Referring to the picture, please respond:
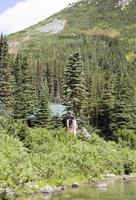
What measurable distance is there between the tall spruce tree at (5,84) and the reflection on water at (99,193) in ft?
104

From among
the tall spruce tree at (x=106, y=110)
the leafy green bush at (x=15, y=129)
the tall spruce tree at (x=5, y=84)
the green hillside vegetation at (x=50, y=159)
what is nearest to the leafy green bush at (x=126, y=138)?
the green hillside vegetation at (x=50, y=159)

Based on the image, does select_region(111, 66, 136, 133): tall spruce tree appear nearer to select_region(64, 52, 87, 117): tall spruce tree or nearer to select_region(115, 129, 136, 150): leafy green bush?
select_region(115, 129, 136, 150): leafy green bush

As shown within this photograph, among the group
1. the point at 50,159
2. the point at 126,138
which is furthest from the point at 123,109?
the point at 50,159

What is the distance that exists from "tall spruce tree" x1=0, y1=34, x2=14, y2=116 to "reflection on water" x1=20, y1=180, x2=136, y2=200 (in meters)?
31.6

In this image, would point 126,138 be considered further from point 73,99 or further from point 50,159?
point 50,159

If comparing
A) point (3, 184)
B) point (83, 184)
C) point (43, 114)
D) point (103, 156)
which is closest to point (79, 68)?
point (43, 114)

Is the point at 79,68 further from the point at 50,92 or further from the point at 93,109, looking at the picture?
the point at 50,92

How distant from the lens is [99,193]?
58.8m

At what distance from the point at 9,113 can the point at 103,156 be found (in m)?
23.5

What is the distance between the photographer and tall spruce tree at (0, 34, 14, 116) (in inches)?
3740

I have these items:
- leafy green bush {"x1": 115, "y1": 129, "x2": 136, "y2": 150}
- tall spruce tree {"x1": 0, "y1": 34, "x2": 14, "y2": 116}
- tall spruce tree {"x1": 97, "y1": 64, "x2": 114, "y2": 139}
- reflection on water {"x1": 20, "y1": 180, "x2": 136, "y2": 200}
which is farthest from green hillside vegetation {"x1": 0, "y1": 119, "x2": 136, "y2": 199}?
tall spruce tree {"x1": 97, "y1": 64, "x2": 114, "y2": 139}

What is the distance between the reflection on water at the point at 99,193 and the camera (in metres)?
54.9

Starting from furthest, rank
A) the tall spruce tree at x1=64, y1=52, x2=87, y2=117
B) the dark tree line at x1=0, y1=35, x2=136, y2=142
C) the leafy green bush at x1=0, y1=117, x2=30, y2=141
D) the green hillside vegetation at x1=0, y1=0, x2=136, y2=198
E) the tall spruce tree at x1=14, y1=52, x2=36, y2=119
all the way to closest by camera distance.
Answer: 1. the tall spruce tree at x1=14, y1=52, x2=36, y2=119
2. the dark tree line at x1=0, y1=35, x2=136, y2=142
3. the tall spruce tree at x1=64, y1=52, x2=87, y2=117
4. the leafy green bush at x1=0, y1=117, x2=30, y2=141
5. the green hillside vegetation at x1=0, y1=0, x2=136, y2=198

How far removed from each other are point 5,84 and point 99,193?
44968 mm
